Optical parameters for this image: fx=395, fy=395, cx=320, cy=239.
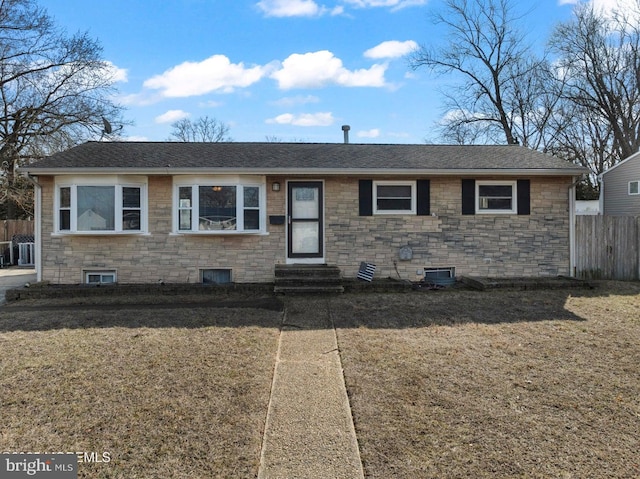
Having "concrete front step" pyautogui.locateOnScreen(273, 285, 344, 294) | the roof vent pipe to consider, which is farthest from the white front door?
the roof vent pipe

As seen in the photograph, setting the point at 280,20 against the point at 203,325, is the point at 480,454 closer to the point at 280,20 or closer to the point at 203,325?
the point at 203,325

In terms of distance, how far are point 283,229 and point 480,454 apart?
7.06 metres

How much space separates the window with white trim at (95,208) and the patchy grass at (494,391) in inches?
216

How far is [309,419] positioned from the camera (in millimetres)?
3096

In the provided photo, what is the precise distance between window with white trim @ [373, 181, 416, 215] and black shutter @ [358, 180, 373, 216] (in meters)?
0.11

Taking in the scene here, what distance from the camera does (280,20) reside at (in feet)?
40.4

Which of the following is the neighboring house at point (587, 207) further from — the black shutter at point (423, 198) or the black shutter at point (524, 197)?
the black shutter at point (423, 198)

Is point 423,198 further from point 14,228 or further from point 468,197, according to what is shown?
point 14,228

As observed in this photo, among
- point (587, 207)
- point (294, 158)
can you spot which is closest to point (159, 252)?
point (294, 158)

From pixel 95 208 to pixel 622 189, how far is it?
18.8 metres

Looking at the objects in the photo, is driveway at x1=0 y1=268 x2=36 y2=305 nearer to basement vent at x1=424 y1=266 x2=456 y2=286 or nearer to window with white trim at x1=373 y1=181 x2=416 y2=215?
window with white trim at x1=373 y1=181 x2=416 y2=215

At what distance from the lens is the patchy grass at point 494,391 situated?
2566 mm

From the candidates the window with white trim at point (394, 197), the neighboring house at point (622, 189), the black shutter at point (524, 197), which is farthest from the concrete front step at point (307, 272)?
the neighboring house at point (622, 189)

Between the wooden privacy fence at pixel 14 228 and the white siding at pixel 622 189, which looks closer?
the white siding at pixel 622 189
